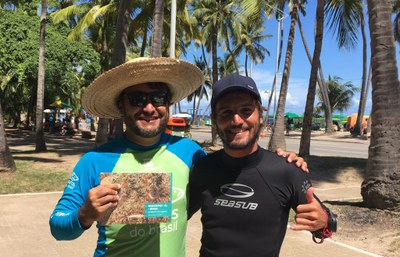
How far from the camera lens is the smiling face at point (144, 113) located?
6.87 ft

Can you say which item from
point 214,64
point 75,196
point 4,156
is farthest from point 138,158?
point 214,64

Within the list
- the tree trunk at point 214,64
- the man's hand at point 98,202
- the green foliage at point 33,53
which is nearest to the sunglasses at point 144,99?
the man's hand at point 98,202

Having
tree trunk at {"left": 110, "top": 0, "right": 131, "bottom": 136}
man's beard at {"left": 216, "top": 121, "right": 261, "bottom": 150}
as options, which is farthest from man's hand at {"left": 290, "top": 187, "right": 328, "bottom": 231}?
tree trunk at {"left": 110, "top": 0, "right": 131, "bottom": 136}

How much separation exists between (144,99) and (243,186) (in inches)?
26.3

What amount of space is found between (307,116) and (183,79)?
1125cm

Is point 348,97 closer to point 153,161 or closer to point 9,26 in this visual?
point 9,26

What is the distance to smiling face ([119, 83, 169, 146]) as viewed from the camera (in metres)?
2.09

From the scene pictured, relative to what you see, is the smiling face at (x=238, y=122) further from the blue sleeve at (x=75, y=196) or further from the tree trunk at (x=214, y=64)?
the tree trunk at (x=214, y=64)

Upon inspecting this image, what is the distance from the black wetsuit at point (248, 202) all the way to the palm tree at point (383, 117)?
5497 millimetres

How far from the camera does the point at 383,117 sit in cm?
699

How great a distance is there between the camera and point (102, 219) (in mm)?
1779

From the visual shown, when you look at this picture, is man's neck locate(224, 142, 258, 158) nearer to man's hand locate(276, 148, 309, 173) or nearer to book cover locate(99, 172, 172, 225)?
man's hand locate(276, 148, 309, 173)

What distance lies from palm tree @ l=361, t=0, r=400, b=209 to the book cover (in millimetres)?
5947

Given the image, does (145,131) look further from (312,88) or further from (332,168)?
(312,88)
